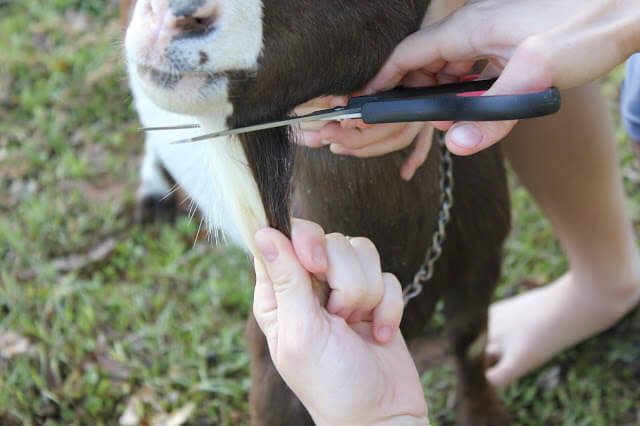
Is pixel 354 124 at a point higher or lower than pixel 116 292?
higher

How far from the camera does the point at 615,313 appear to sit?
2.72 metres

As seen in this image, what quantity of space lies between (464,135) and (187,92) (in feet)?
1.55

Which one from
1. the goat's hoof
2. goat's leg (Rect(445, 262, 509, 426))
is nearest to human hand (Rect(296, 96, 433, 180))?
goat's leg (Rect(445, 262, 509, 426))

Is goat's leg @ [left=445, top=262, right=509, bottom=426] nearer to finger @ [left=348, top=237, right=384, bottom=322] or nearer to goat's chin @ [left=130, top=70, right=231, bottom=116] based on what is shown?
finger @ [left=348, top=237, right=384, bottom=322]

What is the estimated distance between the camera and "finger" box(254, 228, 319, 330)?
4.35 feet

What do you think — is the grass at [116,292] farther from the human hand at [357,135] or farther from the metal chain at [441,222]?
the human hand at [357,135]

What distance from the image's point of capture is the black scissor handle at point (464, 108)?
1192 millimetres

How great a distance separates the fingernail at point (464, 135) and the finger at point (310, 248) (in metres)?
Result: 0.29

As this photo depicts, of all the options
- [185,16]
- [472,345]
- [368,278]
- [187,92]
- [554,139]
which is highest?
[185,16]

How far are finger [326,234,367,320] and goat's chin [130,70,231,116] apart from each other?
1.08 ft

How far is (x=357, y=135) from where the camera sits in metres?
1.57

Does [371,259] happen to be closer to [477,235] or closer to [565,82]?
[565,82]

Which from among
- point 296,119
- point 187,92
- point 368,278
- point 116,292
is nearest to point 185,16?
point 187,92

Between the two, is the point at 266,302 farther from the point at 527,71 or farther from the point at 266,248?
the point at 527,71
